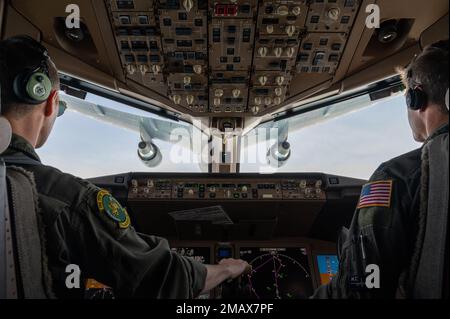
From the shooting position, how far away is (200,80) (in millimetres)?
2527

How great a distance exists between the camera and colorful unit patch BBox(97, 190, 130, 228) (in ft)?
2.92

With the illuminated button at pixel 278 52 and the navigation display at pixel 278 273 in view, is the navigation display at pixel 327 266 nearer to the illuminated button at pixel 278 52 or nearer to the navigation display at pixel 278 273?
the navigation display at pixel 278 273

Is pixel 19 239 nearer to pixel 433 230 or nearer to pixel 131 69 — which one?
pixel 433 230

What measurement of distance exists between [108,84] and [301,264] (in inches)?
77.2

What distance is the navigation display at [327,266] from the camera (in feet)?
6.07

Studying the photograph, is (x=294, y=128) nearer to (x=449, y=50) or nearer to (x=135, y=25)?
(x=135, y=25)

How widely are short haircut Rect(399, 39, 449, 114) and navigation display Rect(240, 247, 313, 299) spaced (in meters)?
1.24

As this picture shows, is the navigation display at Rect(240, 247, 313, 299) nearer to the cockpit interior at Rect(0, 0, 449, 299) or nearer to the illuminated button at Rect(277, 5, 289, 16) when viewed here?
the cockpit interior at Rect(0, 0, 449, 299)

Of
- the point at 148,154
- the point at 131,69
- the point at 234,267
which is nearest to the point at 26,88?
the point at 234,267

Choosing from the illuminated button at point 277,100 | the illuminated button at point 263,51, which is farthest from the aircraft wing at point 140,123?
the illuminated button at point 263,51

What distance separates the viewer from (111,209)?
35.9 inches

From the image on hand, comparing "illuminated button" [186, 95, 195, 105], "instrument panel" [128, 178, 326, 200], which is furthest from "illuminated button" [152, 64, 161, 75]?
"instrument panel" [128, 178, 326, 200]

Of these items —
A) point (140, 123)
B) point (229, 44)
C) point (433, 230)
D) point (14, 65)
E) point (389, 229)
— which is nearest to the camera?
point (433, 230)

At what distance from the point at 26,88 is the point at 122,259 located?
0.53m
